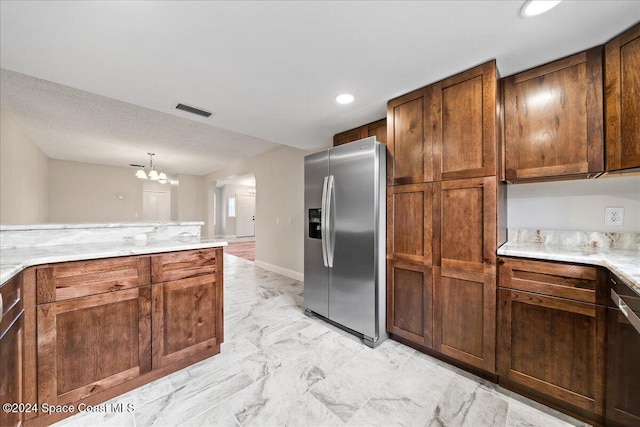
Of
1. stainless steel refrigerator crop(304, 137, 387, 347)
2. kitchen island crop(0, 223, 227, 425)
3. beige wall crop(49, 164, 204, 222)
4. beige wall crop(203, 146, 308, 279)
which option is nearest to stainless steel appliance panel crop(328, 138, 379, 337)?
stainless steel refrigerator crop(304, 137, 387, 347)

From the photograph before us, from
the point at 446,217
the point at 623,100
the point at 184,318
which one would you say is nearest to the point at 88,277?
the point at 184,318

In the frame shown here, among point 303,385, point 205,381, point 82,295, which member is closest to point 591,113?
point 303,385

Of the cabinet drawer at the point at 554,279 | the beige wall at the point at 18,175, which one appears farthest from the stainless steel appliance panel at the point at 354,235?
the beige wall at the point at 18,175

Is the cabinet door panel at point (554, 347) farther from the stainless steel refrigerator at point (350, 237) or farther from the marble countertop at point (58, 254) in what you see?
the marble countertop at point (58, 254)

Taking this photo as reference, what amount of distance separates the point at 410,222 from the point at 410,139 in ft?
2.39

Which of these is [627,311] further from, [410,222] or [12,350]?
[12,350]

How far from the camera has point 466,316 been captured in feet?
5.95

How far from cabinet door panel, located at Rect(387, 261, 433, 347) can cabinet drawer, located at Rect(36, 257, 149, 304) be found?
6.44 ft

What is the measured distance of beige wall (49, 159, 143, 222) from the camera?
6.37 meters

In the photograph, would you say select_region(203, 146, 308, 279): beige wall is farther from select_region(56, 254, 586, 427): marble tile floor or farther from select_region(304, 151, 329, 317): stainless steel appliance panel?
select_region(56, 254, 586, 427): marble tile floor

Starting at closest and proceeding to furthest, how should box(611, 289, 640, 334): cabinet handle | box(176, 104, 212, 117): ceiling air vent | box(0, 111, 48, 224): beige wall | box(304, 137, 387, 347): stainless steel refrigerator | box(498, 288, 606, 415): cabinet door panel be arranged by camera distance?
box(611, 289, 640, 334): cabinet handle < box(498, 288, 606, 415): cabinet door panel < box(304, 137, 387, 347): stainless steel refrigerator < box(176, 104, 212, 117): ceiling air vent < box(0, 111, 48, 224): beige wall

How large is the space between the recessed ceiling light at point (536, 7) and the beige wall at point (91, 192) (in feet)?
Result: 30.0

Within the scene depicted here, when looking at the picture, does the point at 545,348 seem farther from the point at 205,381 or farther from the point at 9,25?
the point at 9,25

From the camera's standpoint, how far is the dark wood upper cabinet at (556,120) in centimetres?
155
